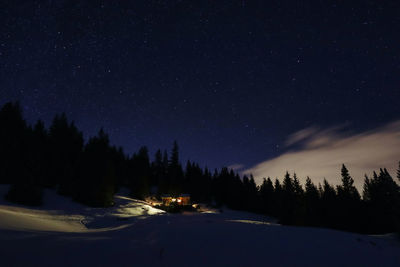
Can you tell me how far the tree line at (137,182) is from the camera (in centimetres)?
2509

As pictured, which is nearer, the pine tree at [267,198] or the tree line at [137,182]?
the tree line at [137,182]

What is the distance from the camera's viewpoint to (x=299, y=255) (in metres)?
7.02

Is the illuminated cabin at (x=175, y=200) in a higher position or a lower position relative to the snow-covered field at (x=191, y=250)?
higher

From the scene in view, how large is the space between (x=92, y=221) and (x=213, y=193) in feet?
192

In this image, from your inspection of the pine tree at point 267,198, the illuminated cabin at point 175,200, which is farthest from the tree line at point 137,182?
the illuminated cabin at point 175,200

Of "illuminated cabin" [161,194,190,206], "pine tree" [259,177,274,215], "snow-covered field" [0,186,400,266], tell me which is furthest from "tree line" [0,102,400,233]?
"snow-covered field" [0,186,400,266]

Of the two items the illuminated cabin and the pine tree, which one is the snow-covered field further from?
the pine tree

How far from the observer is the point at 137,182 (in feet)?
151

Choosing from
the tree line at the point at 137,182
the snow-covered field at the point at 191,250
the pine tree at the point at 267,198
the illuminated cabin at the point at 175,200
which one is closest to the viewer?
the snow-covered field at the point at 191,250

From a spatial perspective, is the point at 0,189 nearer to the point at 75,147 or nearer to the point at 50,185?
the point at 50,185

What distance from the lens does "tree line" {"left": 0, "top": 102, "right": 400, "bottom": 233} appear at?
82.3 ft

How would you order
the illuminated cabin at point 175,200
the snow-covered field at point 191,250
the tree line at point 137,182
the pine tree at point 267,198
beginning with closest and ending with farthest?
the snow-covered field at point 191,250 < the tree line at point 137,182 < the illuminated cabin at point 175,200 < the pine tree at point 267,198

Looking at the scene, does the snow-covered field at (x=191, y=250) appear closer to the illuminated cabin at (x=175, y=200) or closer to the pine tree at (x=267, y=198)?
the illuminated cabin at (x=175, y=200)

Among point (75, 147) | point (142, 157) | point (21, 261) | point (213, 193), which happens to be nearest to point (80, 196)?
point (75, 147)
